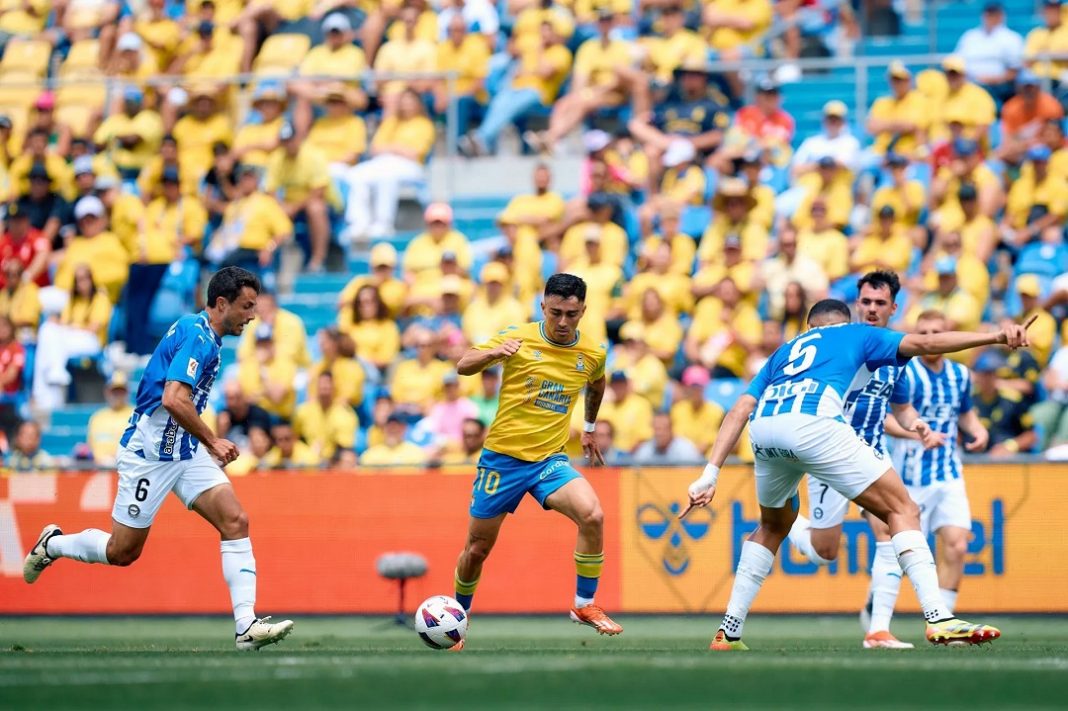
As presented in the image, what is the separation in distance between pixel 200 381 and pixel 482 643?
10.00 feet

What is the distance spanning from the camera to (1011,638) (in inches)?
480

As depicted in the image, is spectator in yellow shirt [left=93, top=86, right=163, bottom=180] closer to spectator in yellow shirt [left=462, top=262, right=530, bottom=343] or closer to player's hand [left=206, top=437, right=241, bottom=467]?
spectator in yellow shirt [left=462, top=262, right=530, bottom=343]

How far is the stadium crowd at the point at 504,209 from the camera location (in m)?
17.1

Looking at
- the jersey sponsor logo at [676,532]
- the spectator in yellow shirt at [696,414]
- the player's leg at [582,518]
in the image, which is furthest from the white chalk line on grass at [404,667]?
the spectator in yellow shirt at [696,414]

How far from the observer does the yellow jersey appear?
11.0m

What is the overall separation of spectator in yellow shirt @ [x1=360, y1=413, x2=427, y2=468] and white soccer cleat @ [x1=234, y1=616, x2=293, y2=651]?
19.9ft

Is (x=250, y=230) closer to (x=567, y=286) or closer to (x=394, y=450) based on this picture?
(x=394, y=450)

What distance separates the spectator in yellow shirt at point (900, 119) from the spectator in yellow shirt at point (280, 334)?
700 cm

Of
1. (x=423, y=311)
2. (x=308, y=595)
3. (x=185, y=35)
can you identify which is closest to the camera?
(x=308, y=595)

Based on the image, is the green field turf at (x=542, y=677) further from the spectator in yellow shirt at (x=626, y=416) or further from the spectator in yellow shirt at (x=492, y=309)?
the spectator in yellow shirt at (x=492, y=309)

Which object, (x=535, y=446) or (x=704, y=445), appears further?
(x=704, y=445)

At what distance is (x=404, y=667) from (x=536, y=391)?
317cm

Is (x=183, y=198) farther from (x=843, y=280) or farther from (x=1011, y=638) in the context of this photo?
(x=1011, y=638)

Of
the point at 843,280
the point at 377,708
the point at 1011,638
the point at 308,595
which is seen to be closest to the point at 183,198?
the point at 308,595
